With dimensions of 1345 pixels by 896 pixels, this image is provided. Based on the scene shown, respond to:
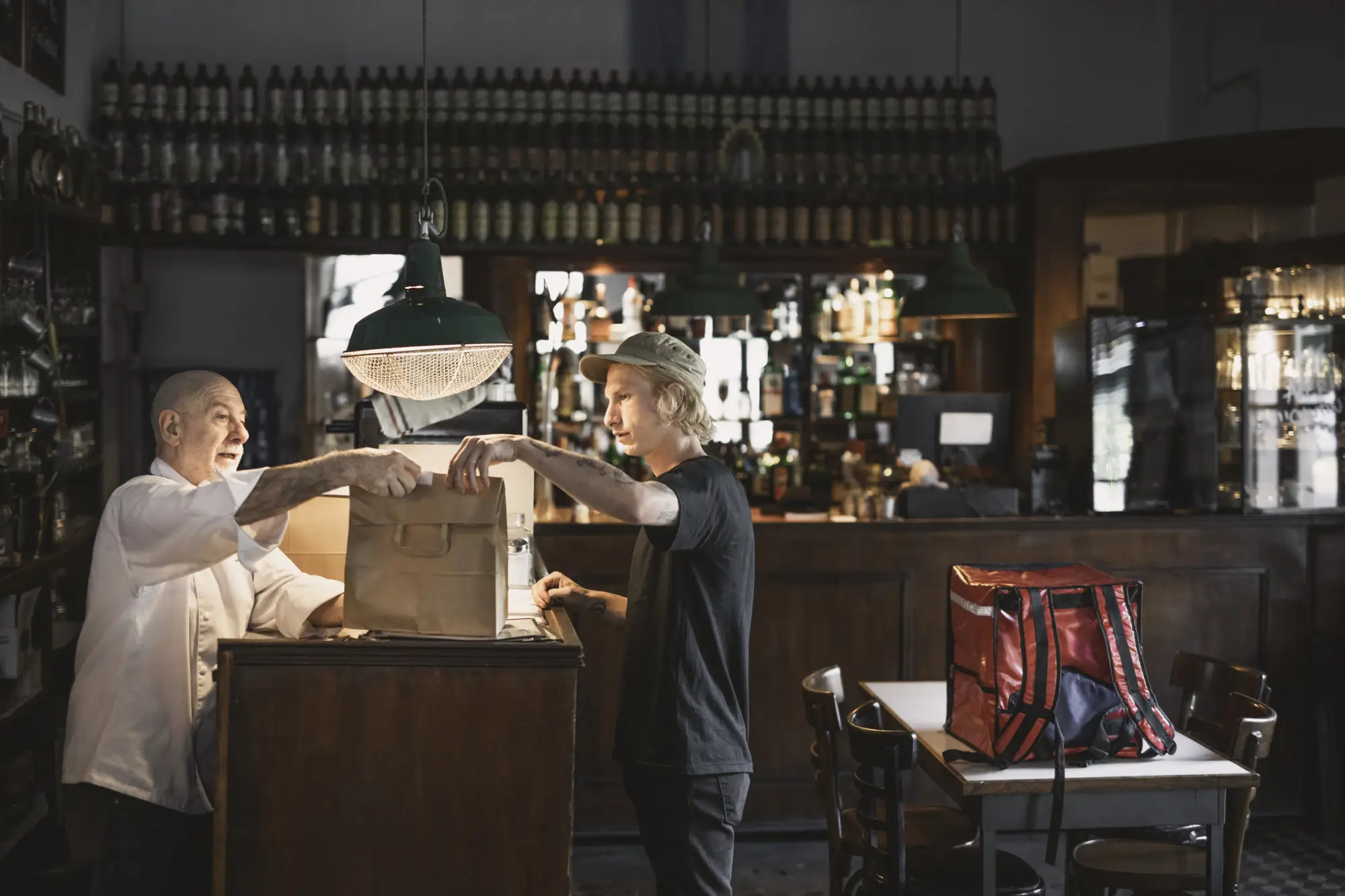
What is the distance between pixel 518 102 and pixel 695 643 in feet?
15.6

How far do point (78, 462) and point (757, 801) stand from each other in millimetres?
2928

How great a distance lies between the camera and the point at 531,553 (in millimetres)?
3492

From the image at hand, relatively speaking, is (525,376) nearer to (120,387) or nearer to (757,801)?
(120,387)

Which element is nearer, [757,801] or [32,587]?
[32,587]

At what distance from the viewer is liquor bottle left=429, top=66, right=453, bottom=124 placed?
21.8 feet

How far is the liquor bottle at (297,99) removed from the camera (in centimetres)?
657

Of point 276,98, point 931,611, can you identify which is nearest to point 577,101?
point 276,98

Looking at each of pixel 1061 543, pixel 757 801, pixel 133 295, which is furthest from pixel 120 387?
pixel 1061 543

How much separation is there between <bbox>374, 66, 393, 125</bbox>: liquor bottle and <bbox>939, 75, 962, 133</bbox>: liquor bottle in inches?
113

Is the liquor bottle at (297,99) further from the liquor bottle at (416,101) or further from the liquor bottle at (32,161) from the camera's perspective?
the liquor bottle at (32,161)

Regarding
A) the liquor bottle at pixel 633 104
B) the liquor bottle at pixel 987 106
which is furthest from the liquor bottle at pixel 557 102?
the liquor bottle at pixel 987 106

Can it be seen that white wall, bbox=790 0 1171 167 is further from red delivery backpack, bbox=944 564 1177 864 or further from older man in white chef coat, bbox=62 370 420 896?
older man in white chef coat, bbox=62 370 420 896

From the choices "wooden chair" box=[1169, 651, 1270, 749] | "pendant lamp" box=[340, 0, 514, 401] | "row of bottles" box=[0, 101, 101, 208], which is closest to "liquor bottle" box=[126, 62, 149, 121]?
"row of bottles" box=[0, 101, 101, 208]

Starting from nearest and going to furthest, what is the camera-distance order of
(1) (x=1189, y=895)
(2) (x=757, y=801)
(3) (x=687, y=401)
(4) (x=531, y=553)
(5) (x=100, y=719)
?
(5) (x=100, y=719) < (3) (x=687, y=401) < (4) (x=531, y=553) < (1) (x=1189, y=895) < (2) (x=757, y=801)
